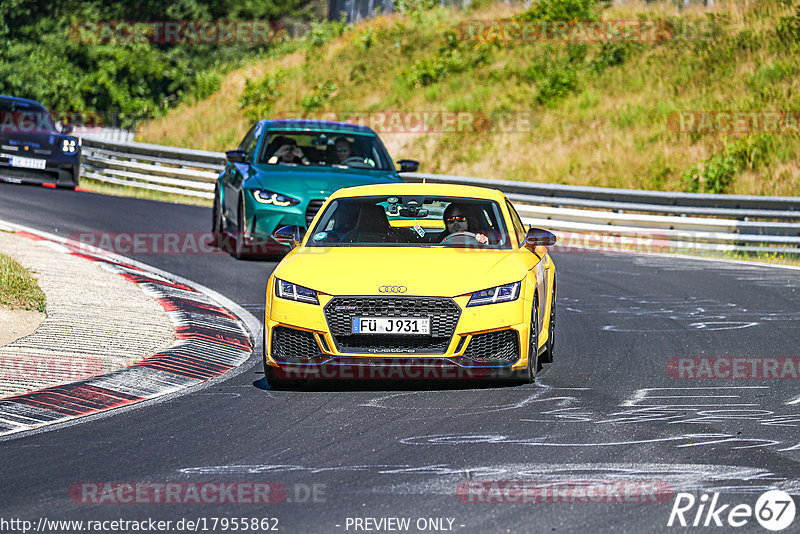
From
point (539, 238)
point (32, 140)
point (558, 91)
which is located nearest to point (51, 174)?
point (32, 140)

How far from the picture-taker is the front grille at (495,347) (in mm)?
8602

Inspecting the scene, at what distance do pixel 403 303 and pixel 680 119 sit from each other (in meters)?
22.5

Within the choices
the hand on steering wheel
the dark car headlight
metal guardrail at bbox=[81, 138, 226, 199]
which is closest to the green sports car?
the hand on steering wheel

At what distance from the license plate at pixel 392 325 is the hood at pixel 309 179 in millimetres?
6699

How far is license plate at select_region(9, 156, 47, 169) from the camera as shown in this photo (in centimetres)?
2323

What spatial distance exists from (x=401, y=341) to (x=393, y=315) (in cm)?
18

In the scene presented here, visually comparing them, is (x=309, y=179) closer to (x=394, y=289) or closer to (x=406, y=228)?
(x=406, y=228)

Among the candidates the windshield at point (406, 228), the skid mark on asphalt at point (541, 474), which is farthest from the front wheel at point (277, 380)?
the skid mark on asphalt at point (541, 474)

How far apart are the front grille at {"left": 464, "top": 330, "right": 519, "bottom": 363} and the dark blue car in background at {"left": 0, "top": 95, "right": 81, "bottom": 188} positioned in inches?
623

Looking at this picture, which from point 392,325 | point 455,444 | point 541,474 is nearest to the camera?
point 541,474

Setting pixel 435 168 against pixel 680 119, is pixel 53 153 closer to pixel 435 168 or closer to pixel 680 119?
pixel 435 168

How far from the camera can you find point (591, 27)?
36625mm

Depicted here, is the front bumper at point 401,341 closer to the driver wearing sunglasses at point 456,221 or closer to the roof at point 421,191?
the driver wearing sunglasses at point 456,221

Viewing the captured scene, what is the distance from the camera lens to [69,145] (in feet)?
76.9
